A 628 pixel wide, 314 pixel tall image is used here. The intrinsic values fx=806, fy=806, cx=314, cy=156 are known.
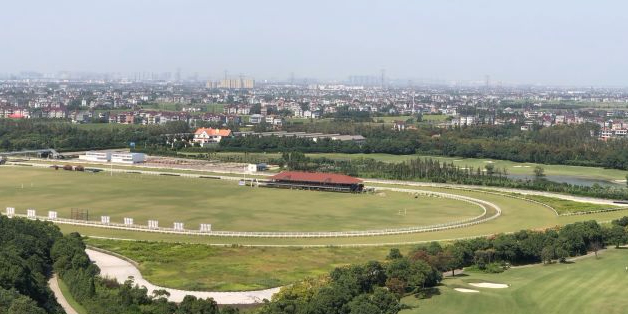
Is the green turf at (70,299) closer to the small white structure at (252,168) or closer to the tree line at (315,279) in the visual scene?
the tree line at (315,279)

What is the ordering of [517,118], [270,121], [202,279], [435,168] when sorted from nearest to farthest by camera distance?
[202,279]
[435,168]
[270,121]
[517,118]

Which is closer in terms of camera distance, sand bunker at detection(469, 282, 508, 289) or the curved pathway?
the curved pathway

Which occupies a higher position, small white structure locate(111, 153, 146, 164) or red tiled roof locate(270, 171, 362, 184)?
red tiled roof locate(270, 171, 362, 184)

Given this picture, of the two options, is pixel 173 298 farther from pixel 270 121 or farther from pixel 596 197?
pixel 270 121

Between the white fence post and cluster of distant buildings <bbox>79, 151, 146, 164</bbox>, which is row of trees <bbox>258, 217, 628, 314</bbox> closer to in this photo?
the white fence post

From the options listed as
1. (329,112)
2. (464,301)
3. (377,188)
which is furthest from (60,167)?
(329,112)

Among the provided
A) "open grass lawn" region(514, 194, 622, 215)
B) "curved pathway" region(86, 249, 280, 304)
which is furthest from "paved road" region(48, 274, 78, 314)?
"open grass lawn" region(514, 194, 622, 215)
